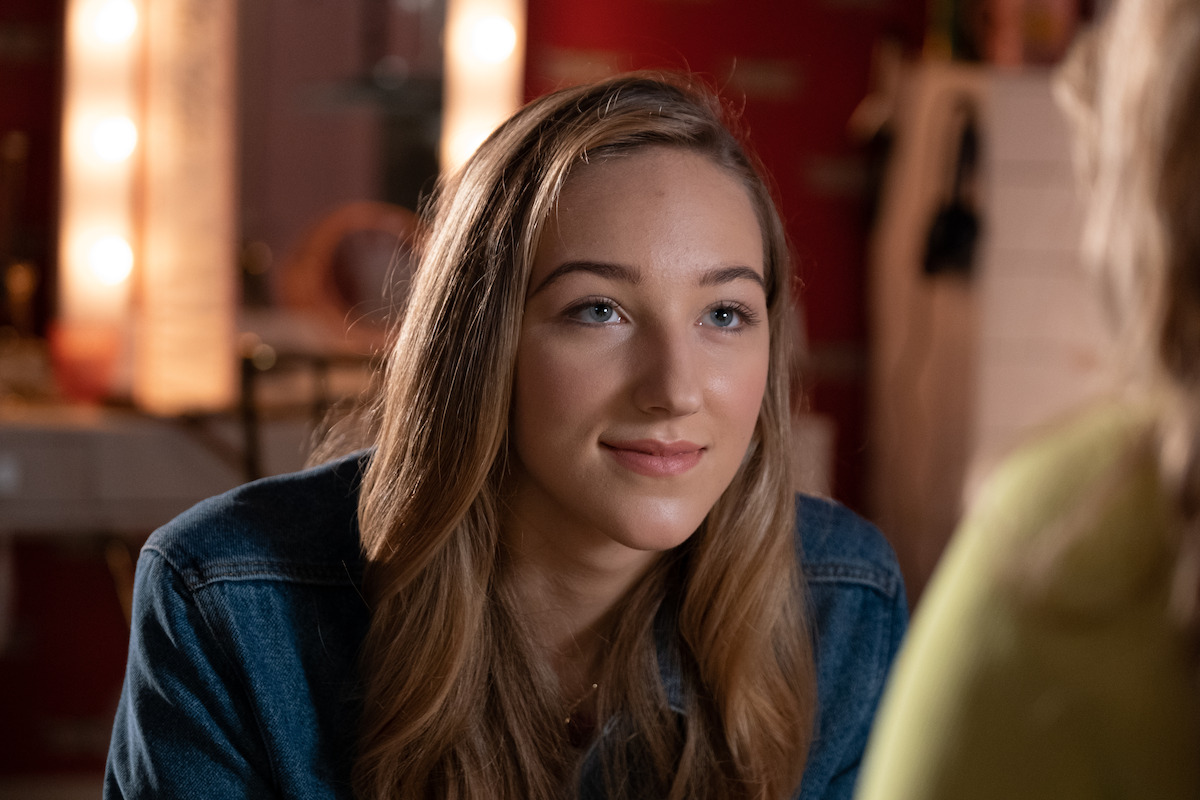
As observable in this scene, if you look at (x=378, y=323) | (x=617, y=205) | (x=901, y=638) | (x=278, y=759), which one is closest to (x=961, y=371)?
(x=378, y=323)

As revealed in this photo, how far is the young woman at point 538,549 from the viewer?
868 millimetres

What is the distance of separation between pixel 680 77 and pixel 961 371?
1638mm

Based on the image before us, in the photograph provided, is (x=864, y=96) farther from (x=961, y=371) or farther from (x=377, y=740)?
(x=377, y=740)

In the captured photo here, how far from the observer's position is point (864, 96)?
2773 mm

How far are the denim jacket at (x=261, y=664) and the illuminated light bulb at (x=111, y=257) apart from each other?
1.56 meters

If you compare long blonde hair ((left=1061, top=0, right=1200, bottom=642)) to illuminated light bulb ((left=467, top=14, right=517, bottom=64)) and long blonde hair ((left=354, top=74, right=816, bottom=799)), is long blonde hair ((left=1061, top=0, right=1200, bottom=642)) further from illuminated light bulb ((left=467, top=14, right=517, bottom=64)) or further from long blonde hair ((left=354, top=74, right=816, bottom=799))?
illuminated light bulb ((left=467, top=14, right=517, bottom=64))

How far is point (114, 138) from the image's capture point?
2340 millimetres

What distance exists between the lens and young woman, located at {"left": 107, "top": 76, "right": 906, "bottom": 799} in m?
0.87

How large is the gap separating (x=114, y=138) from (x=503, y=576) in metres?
1.80

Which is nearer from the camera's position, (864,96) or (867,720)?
(867,720)

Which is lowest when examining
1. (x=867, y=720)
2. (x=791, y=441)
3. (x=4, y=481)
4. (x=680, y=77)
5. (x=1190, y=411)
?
(x=4, y=481)

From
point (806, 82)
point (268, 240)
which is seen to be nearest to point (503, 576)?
point (268, 240)

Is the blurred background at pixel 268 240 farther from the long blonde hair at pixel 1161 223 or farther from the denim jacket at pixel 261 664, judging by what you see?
the long blonde hair at pixel 1161 223

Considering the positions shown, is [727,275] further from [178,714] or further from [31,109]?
[31,109]
